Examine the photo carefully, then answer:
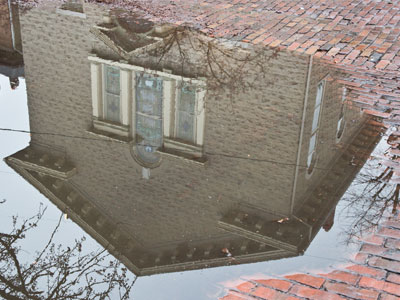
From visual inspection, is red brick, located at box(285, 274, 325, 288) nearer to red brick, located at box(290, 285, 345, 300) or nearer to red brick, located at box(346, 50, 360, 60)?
red brick, located at box(290, 285, 345, 300)

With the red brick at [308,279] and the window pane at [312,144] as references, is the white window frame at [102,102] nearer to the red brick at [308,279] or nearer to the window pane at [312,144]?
the window pane at [312,144]

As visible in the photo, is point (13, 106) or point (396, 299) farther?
point (13, 106)

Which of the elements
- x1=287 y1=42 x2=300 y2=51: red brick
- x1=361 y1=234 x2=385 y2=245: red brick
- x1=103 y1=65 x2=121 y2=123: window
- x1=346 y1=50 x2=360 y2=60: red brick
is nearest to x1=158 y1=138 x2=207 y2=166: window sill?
x1=103 y1=65 x2=121 y2=123: window

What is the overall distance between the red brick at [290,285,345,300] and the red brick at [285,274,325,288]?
0.07 m

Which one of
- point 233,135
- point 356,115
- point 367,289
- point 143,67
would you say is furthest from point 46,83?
point 367,289

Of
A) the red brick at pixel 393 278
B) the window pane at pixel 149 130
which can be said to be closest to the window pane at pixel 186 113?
the window pane at pixel 149 130

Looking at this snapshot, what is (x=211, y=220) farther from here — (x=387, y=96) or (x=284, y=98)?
(x=387, y=96)

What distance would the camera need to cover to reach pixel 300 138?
335 inches

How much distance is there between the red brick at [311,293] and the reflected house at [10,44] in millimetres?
5940

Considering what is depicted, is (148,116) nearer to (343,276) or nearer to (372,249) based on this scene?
(372,249)

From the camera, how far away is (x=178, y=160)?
791cm

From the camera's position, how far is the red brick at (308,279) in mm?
5828

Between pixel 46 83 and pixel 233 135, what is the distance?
10.6 ft

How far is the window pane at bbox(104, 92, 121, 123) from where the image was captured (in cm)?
876
